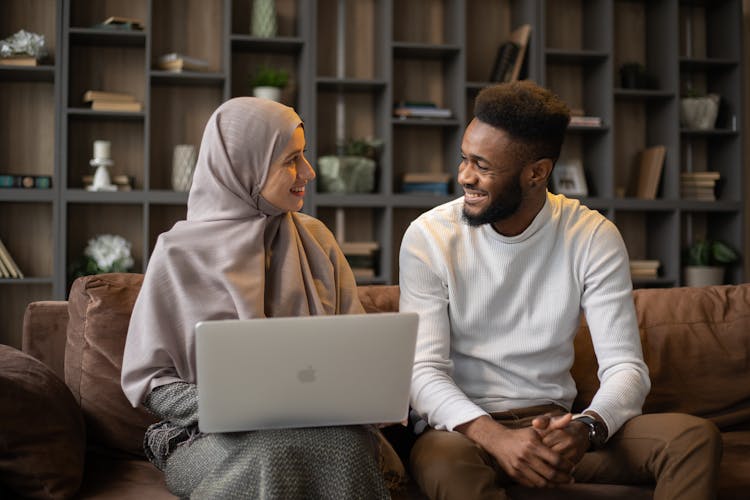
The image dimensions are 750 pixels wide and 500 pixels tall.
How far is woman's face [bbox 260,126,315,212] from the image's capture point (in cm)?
197

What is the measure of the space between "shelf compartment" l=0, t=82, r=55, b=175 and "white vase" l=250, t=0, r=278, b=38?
3.43 feet

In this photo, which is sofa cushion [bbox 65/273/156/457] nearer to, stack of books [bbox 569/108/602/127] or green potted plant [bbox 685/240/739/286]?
stack of books [bbox 569/108/602/127]

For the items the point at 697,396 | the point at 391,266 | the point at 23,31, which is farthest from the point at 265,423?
the point at 23,31

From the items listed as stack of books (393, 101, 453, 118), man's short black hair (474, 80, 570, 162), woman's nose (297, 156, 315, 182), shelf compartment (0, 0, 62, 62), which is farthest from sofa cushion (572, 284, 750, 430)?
shelf compartment (0, 0, 62, 62)

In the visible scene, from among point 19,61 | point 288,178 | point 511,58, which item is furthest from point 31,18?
point 288,178

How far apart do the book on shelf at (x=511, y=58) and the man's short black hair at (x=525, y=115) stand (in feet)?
8.00

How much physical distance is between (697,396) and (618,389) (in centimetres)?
50

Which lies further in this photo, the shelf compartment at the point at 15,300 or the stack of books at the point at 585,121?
the stack of books at the point at 585,121

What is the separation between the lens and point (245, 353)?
144 cm

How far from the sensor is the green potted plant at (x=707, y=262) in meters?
4.69

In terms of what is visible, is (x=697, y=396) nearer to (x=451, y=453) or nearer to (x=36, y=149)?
(x=451, y=453)

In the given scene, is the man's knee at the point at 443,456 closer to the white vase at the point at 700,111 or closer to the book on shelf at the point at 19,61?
the book on shelf at the point at 19,61

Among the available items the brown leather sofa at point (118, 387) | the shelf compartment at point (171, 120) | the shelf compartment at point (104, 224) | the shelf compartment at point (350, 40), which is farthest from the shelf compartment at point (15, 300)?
the brown leather sofa at point (118, 387)

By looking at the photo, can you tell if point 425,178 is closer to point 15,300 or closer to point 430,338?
point 15,300
